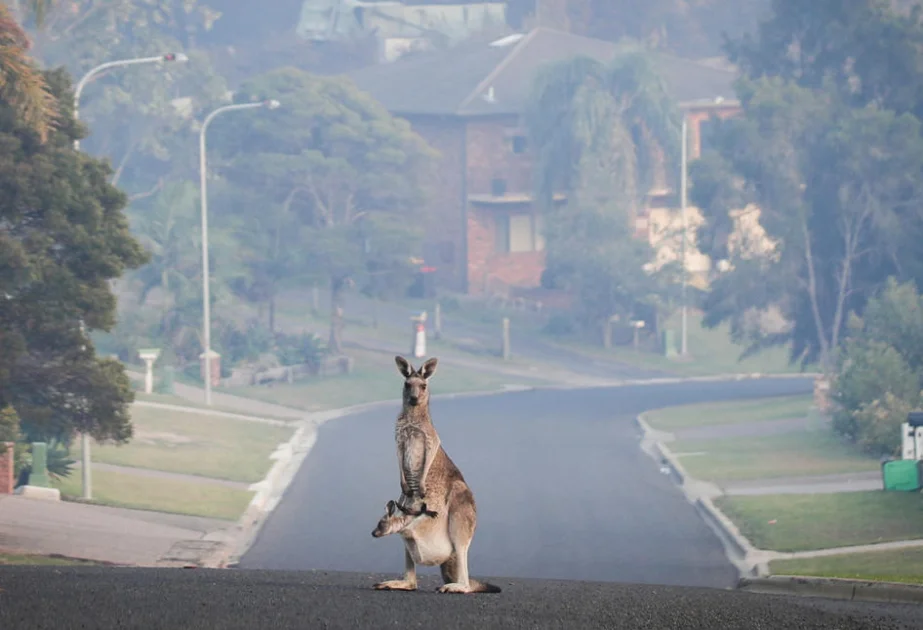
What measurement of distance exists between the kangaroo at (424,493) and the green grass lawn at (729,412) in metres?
35.6

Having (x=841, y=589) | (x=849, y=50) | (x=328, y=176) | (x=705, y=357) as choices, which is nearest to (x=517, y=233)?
(x=705, y=357)

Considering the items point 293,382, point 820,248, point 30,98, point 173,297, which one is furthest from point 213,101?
point 30,98

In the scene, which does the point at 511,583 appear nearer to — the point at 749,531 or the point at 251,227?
the point at 749,531

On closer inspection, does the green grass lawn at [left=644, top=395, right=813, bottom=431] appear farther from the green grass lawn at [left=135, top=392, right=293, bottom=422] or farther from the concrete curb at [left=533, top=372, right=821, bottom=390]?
the green grass lawn at [left=135, top=392, right=293, bottom=422]

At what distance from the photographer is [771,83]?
204 ft

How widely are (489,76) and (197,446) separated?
51.9 m

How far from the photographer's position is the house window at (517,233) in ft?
279

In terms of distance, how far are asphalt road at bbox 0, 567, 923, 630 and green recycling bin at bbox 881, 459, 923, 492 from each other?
1719 cm

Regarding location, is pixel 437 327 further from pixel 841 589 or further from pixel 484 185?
pixel 841 589

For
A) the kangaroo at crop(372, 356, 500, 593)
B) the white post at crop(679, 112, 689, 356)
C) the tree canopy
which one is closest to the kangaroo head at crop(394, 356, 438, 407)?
the kangaroo at crop(372, 356, 500, 593)

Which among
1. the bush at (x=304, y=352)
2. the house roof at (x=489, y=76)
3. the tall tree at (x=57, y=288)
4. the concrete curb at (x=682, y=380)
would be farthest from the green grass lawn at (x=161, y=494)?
the house roof at (x=489, y=76)

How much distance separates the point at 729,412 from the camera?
52.8 metres

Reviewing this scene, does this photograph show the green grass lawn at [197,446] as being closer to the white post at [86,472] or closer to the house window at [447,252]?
the white post at [86,472]

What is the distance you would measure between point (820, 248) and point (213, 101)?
37.9m
